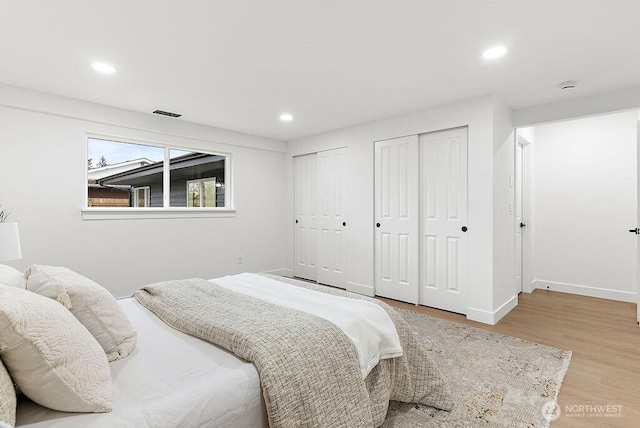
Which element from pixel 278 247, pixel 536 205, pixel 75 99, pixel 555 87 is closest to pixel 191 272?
pixel 278 247

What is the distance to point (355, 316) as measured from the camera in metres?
1.68

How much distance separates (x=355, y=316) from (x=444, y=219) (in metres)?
2.33

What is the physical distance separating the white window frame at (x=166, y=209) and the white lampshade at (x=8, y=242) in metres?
1.50

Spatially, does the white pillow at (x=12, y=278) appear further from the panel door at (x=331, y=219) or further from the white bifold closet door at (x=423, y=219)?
the panel door at (x=331, y=219)

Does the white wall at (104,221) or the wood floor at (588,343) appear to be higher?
Answer: the white wall at (104,221)

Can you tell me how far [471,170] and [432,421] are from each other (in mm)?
2435

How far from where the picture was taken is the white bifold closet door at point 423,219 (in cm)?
351

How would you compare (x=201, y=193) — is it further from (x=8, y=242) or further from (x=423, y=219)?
(x=423, y=219)

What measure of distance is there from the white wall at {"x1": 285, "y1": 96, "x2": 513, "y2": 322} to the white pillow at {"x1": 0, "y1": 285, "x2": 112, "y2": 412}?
10.6ft

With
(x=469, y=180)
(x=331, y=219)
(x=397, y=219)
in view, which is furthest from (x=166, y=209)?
(x=469, y=180)

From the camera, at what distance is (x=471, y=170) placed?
333 centimetres

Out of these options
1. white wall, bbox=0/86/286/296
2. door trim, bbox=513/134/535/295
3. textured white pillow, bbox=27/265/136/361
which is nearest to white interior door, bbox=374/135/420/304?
door trim, bbox=513/134/535/295

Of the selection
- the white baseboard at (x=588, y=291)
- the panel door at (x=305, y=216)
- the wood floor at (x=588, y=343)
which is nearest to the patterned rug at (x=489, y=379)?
the wood floor at (x=588, y=343)

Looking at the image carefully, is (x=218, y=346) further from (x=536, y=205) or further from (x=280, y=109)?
(x=536, y=205)
